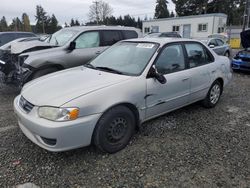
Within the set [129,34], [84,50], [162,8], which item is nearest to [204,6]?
[162,8]

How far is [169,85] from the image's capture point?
3689 mm

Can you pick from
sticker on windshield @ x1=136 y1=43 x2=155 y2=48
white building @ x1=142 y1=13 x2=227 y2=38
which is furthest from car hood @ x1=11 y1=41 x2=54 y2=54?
white building @ x1=142 y1=13 x2=227 y2=38

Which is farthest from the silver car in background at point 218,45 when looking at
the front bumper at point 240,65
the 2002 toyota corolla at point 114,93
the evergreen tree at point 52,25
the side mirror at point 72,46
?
the evergreen tree at point 52,25

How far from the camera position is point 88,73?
3553mm

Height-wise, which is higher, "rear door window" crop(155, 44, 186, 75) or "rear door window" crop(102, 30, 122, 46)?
"rear door window" crop(102, 30, 122, 46)

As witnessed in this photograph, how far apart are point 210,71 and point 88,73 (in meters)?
2.52

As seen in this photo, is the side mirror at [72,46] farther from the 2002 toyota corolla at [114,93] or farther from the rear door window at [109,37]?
the 2002 toyota corolla at [114,93]

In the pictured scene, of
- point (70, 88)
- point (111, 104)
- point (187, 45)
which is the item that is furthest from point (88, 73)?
point (187, 45)

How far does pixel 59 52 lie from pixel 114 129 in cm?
331

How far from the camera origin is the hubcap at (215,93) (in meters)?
4.84

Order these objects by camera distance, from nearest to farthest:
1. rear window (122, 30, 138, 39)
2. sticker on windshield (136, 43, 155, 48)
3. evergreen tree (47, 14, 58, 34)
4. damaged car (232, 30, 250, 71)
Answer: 1. sticker on windshield (136, 43, 155, 48)
2. rear window (122, 30, 138, 39)
3. damaged car (232, 30, 250, 71)
4. evergreen tree (47, 14, 58, 34)

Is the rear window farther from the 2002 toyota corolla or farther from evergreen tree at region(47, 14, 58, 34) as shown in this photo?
evergreen tree at region(47, 14, 58, 34)

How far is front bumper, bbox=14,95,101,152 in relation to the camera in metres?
2.60

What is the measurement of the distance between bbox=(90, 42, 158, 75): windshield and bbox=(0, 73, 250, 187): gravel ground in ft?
3.63
